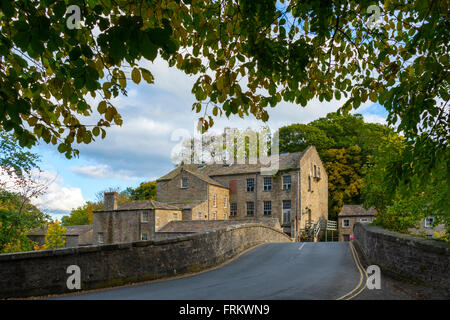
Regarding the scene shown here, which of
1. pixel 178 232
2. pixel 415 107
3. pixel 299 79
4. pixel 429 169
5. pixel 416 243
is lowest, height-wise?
pixel 178 232

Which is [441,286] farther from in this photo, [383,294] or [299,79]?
[299,79]

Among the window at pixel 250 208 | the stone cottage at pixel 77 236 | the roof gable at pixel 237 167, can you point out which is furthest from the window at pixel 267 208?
the stone cottage at pixel 77 236

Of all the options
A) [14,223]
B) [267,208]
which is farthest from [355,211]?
[14,223]

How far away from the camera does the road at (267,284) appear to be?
27.2 feet

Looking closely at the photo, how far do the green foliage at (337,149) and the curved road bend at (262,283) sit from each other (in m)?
37.0

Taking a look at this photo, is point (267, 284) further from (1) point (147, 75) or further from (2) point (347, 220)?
(2) point (347, 220)

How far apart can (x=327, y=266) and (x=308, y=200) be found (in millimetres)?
30749

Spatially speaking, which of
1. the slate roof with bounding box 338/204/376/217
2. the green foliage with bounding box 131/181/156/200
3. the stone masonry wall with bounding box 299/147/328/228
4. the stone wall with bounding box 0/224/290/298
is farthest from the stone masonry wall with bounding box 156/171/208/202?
the stone wall with bounding box 0/224/290/298

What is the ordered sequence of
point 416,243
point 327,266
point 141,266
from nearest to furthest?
point 416,243 → point 141,266 → point 327,266

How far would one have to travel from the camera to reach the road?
8305mm

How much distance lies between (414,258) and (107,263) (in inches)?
343

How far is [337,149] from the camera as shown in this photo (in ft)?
177
